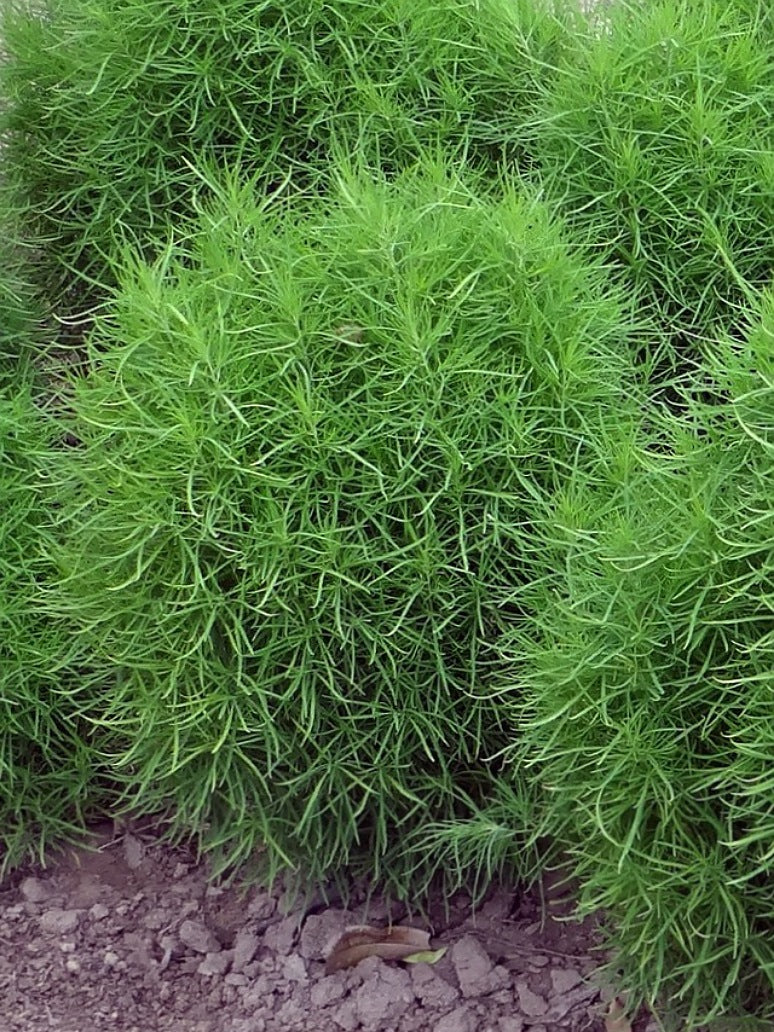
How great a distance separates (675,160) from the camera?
1.79m

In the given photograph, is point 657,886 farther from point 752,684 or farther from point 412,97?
point 412,97

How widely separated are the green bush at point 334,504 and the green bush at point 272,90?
0.32 metres

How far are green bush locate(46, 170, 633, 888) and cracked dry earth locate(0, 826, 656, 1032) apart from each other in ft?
0.42

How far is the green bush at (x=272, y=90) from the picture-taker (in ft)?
6.27

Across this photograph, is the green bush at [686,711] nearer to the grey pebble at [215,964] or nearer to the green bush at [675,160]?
the green bush at [675,160]

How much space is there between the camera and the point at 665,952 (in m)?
1.36

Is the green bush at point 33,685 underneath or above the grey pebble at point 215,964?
above

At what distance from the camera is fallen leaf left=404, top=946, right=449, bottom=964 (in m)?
1.64

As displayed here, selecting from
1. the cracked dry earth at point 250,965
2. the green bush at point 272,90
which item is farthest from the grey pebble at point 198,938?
the green bush at point 272,90

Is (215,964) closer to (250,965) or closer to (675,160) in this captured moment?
(250,965)

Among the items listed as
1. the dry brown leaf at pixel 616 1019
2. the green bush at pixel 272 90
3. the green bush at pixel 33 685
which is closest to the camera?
the dry brown leaf at pixel 616 1019

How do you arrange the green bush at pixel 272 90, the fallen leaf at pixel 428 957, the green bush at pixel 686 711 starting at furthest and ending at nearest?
the green bush at pixel 272 90
the fallen leaf at pixel 428 957
the green bush at pixel 686 711

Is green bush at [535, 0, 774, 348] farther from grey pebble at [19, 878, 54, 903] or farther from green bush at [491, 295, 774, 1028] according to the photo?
grey pebble at [19, 878, 54, 903]

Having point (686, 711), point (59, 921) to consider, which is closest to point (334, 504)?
point (686, 711)
